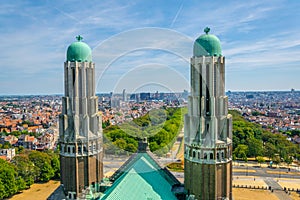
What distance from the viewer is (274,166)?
261 feet

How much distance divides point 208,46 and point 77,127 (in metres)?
15.5

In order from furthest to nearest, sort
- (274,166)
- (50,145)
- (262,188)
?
(50,145) < (274,166) < (262,188)

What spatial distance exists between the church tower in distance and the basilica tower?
1065 centimetres

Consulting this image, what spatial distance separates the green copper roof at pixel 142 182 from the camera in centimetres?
2398

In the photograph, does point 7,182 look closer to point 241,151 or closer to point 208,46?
point 208,46

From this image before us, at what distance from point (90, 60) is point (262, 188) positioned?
164 ft

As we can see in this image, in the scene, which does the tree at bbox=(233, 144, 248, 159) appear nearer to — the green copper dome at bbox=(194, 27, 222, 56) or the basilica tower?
the basilica tower

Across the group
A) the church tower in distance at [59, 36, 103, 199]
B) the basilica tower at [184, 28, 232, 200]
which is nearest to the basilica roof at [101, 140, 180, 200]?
the basilica tower at [184, 28, 232, 200]

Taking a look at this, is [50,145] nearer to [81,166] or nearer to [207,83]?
[81,166]

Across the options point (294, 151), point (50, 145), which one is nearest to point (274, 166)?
point (294, 151)

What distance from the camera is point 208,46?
2481cm

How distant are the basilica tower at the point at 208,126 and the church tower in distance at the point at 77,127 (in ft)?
34.9

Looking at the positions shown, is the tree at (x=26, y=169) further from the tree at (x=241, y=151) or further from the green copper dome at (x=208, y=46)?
the tree at (x=241, y=151)

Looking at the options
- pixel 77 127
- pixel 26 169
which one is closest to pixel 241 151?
pixel 26 169
